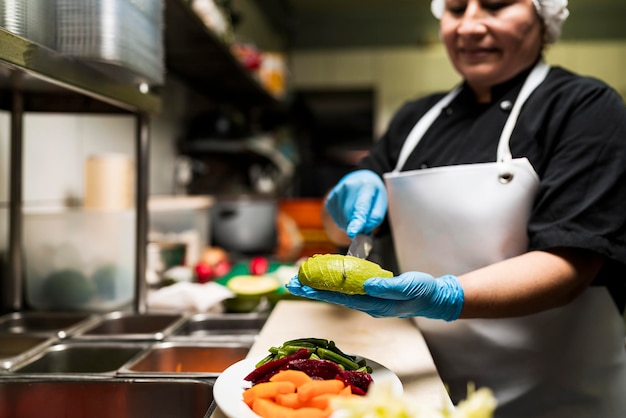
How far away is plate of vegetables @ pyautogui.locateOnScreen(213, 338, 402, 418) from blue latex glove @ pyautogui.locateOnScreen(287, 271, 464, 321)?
80mm

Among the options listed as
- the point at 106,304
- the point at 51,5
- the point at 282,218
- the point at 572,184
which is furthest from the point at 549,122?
the point at 282,218

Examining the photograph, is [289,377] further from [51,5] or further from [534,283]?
[51,5]

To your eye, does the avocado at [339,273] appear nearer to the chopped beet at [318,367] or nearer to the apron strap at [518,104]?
the chopped beet at [318,367]

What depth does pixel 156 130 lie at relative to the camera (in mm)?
2984

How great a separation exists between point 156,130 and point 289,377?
7.82 feet

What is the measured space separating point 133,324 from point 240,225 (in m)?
1.64

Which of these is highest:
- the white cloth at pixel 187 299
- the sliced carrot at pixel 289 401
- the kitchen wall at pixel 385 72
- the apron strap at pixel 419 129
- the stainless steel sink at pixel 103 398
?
the kitchen wall at pixel 385 72

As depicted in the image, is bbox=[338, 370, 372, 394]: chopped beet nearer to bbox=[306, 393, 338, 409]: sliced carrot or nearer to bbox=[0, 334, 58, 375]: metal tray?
bbox=[306, 393, 338, 409]: sliced carrot

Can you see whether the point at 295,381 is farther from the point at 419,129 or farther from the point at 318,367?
the point at 419,129

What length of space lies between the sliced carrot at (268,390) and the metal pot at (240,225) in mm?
2385

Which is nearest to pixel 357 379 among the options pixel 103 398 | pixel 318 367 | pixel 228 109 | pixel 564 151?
pixel 318 367

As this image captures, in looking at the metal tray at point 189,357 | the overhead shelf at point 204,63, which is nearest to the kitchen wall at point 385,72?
the overhead shelf at point 204,63

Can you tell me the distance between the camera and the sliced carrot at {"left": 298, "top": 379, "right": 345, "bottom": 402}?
77cm

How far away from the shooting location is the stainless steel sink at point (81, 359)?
1.15 m
